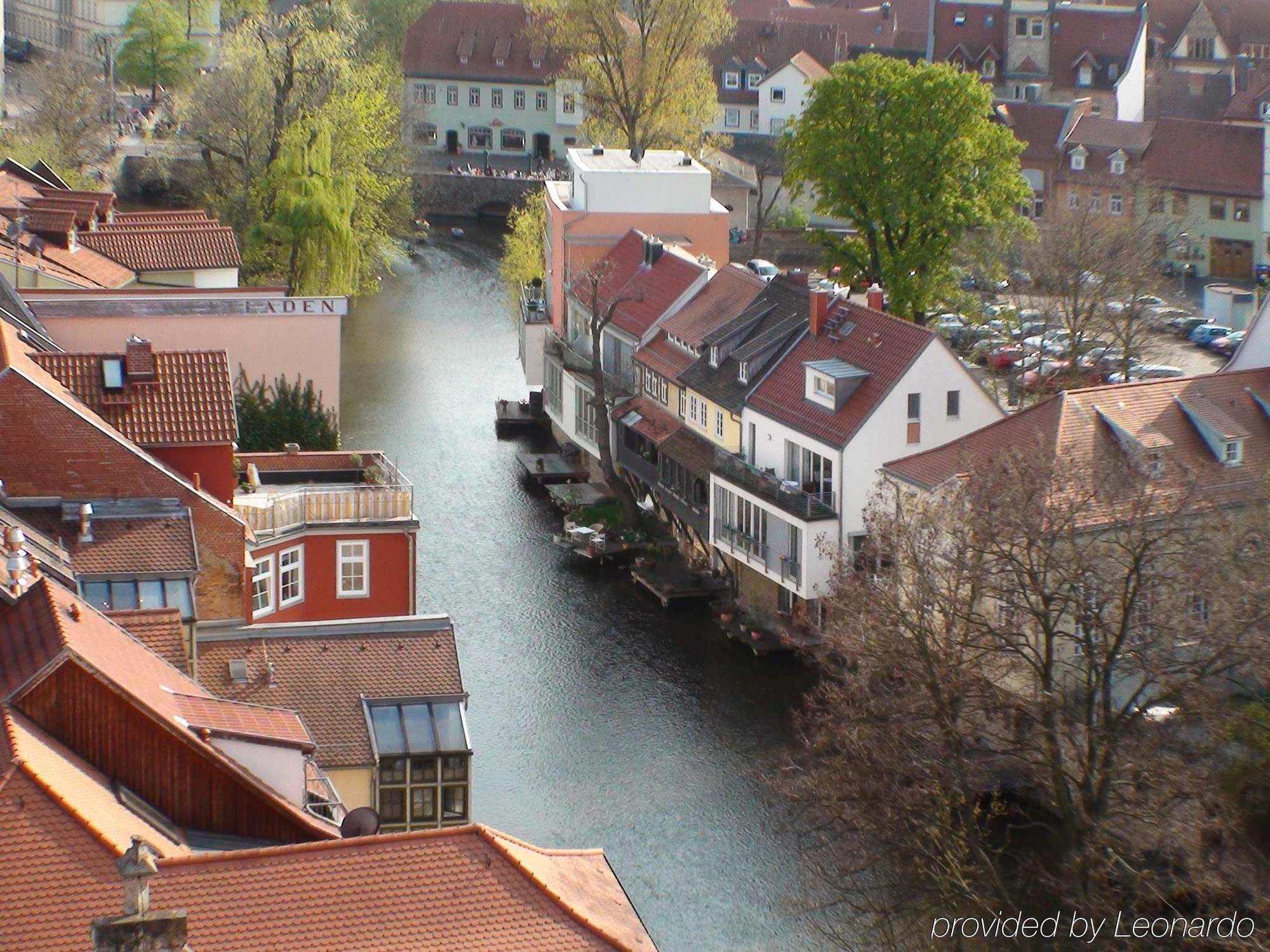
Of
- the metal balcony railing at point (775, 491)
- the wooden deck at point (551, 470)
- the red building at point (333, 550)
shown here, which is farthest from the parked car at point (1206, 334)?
the red building at point (333, 550)

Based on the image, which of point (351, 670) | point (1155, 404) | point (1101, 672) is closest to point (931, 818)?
point (1101, 672)

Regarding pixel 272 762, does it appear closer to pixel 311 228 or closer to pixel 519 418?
pixel 311 228

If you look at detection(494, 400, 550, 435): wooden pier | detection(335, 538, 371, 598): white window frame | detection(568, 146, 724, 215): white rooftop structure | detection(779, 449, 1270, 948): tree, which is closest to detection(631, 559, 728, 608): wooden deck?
detection(335, 538, 371, 598): white window frame

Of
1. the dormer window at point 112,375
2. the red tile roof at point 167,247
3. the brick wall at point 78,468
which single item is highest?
the red tile roof at point 167,247

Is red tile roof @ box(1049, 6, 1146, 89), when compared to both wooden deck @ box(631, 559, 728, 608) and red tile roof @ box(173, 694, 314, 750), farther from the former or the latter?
red tile roof @ box(173, 694, 314, 750)

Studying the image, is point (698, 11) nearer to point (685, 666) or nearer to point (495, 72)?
point (495, 72)

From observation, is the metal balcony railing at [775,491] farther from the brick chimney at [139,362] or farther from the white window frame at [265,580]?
the brick chimney at [139,362]
